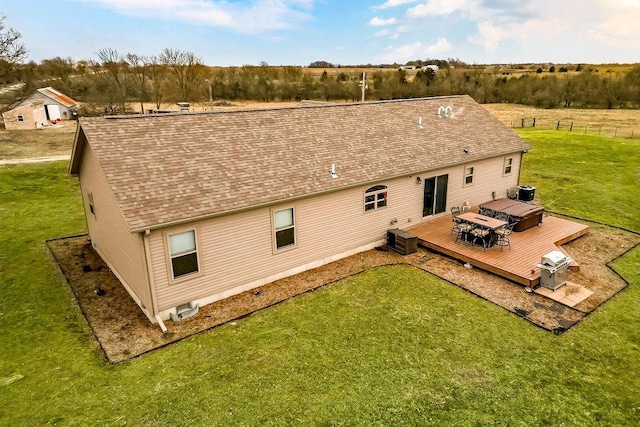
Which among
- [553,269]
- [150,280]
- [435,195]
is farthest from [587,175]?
[150,280]

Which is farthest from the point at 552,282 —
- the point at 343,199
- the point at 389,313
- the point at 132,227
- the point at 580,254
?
the point at 132,227

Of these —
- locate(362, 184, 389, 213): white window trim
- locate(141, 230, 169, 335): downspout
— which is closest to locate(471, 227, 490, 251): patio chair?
locate(362, 184, 389, 213): white window trim

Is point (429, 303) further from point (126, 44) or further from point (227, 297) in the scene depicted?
point (126, 44)

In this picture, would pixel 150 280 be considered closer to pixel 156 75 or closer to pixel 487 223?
pixel 487 223

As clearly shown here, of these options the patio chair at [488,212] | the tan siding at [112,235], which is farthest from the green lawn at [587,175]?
the tan siding at [112,235]

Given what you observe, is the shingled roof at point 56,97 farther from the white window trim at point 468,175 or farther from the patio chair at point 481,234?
the patio chair at point 481,234
